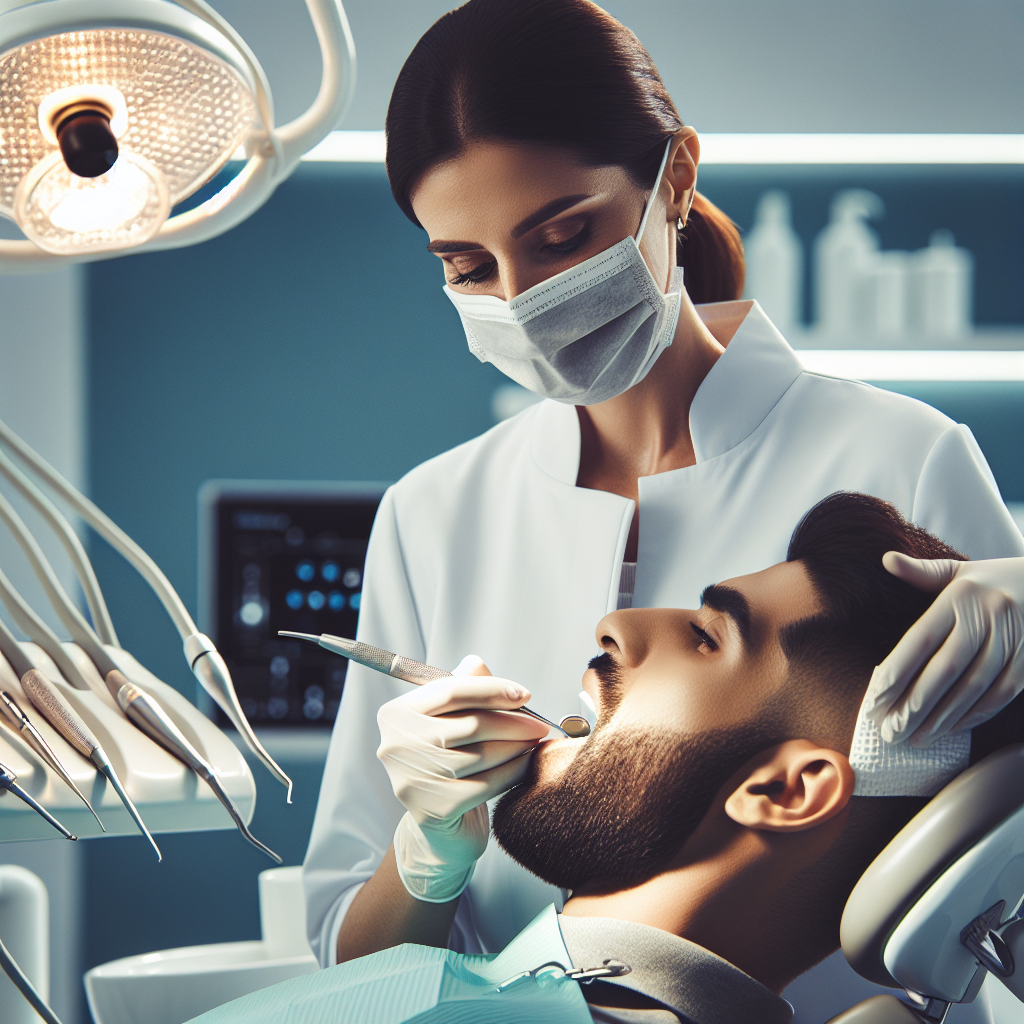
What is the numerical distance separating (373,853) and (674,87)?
1.45 m

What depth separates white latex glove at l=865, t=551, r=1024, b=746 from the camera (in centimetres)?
78

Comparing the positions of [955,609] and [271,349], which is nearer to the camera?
[955,609]

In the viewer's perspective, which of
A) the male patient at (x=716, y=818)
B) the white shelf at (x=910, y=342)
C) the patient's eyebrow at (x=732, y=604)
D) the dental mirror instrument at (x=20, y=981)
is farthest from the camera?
the white shelf at (x=910, y=342)

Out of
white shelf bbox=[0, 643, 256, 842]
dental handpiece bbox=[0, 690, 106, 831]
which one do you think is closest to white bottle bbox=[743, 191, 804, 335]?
white shelf bbox=[0, 643, 256, 842]

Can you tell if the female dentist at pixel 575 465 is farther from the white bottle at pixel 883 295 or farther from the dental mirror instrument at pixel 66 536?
the white bottle at pixel 883 295

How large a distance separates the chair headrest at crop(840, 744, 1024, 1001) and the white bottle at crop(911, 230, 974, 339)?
1.21 m

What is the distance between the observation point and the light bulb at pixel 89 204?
0.79 m

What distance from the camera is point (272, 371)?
186cm

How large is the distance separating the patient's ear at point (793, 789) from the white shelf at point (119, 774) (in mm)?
438

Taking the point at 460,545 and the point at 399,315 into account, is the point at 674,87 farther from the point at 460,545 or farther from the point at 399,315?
the point at 460,545

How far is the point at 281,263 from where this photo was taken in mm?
1849

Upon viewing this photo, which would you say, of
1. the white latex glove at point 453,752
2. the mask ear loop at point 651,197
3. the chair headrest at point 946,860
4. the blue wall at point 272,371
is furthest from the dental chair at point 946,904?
the blue wall at point 272,371

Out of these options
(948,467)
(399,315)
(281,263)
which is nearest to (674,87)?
(399,315)

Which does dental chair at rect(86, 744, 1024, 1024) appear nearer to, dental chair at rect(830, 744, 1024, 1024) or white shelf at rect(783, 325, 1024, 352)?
dental chair at rect(830, 744, 1024, 1024)
